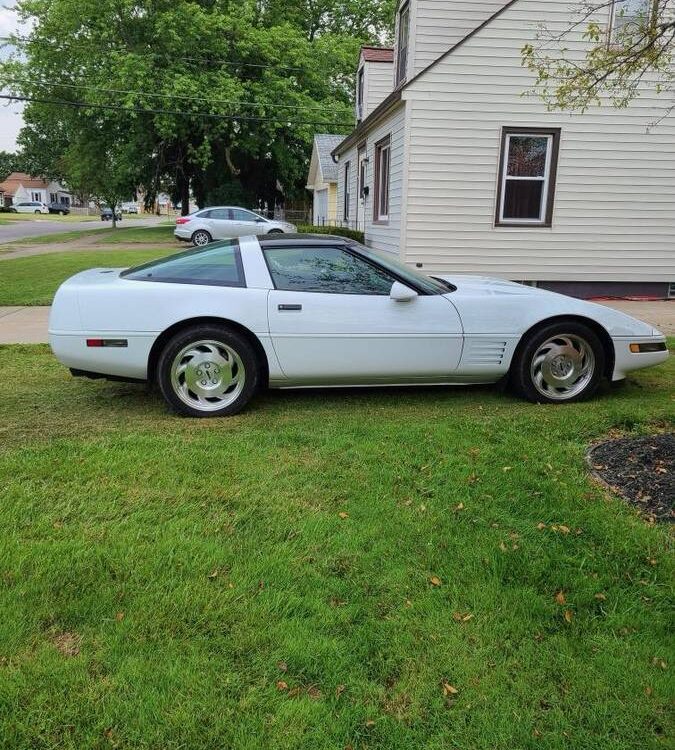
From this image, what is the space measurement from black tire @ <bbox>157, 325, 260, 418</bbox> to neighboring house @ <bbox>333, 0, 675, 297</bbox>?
7526mm

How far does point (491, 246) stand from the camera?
11.8 m

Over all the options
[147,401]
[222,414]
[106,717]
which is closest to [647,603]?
[106,717]

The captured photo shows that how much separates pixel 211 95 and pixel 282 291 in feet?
86.0

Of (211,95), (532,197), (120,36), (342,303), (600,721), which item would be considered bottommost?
(600,721)

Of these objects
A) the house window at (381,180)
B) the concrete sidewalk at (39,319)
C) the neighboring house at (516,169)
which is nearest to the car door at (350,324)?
the concrete sidewalk at (39,319)

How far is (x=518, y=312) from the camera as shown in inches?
195

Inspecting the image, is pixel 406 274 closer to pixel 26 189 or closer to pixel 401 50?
pixel 401 50

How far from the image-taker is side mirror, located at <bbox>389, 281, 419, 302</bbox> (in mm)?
4797

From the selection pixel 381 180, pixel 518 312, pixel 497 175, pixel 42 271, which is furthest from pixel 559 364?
pixel 42 271

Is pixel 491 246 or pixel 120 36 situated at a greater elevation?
pixel 120 36

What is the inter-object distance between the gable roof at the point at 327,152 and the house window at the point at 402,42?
45.8ft

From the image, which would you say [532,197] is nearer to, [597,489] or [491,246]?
[491,246]

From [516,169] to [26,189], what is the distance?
4600 inches

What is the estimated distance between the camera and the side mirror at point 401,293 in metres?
4.80
